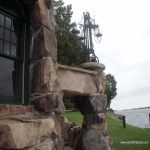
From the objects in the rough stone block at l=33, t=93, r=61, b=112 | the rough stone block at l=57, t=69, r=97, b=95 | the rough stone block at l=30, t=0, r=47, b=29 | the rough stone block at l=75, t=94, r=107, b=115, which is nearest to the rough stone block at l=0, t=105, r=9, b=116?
the rough stone block at l=33, t=93, r=61, b=112

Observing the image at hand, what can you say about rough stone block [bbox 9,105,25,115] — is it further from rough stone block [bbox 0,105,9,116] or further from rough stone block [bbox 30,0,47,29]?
rough stone block [bbox 30,0,47,29]

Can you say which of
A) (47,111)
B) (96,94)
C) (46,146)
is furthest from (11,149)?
(96,94)

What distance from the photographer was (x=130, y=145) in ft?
21.6

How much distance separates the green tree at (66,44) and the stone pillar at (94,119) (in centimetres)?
803

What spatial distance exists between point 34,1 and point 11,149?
208 cm

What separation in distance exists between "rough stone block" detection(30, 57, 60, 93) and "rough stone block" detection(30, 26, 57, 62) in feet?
0.37

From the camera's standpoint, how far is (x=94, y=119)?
4.39m

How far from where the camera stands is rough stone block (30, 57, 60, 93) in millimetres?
2641

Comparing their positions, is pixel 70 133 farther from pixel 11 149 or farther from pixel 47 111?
pixel 11 149

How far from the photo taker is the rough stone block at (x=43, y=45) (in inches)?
109

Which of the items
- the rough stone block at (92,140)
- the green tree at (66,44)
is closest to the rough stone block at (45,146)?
the rough stone block at (92,140)

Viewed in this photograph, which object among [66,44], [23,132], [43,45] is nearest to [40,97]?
[23,132]

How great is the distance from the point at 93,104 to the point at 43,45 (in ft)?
6.98

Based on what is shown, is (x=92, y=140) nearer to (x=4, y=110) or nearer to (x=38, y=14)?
(x=4, y=110)
